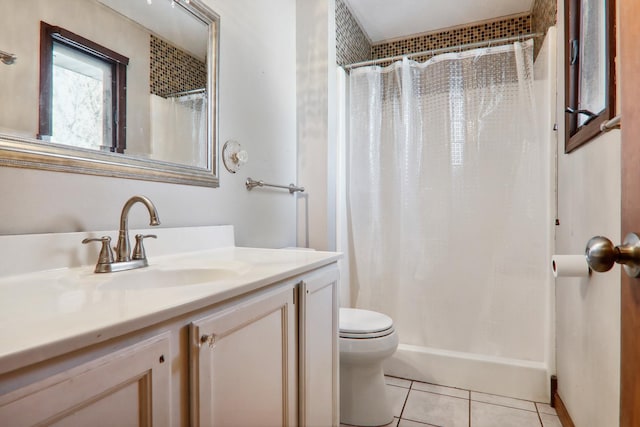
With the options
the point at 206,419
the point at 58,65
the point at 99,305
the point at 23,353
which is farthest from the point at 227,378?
the point at 58,65

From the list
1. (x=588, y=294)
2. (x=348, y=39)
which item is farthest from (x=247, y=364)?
(x=348, y=39)

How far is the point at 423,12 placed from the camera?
248cm

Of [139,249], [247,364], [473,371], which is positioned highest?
[139,249]

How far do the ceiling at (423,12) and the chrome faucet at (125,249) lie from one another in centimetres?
206

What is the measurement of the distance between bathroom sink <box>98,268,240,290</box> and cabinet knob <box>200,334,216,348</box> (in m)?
0.28

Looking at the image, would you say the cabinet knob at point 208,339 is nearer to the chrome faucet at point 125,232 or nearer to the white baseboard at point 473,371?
the chrome faucet at point 125,232

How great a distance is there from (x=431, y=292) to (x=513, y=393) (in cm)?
67

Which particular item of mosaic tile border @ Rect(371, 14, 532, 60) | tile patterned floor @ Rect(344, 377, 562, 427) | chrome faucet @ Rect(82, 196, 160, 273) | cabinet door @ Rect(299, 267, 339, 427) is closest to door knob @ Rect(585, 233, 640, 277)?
cabinet door @ Rect(299, 267, 339, 427)

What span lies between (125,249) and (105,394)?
1.89ft

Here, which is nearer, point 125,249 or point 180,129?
point 125,249

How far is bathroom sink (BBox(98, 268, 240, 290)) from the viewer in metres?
0.93

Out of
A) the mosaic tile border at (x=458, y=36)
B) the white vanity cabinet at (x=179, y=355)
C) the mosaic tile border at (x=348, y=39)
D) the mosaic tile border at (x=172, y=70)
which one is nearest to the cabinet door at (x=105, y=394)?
the white vanity cabinet at (x=179, y=355)

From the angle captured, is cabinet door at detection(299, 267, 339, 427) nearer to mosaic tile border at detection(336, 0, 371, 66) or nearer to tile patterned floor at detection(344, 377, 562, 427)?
tile patterned floor at detection(344, 377, 562, 427)

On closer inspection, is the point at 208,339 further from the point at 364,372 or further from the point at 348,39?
the point at 348,39
